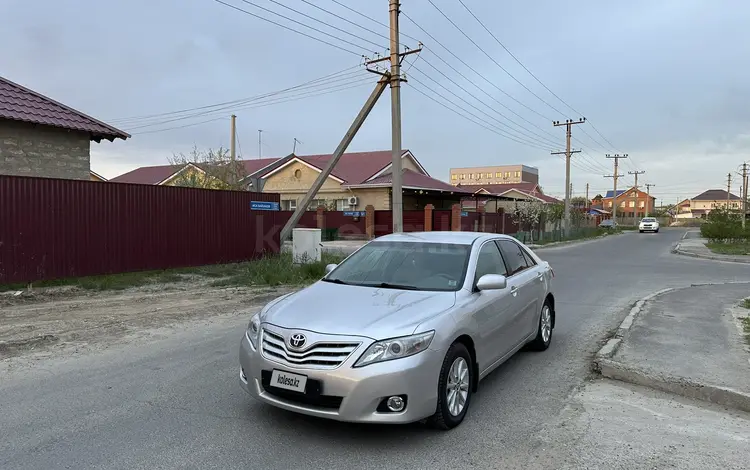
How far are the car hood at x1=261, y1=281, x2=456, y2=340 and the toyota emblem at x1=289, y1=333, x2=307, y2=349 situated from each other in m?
0.07

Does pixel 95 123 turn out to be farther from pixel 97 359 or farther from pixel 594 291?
pixel 594 291

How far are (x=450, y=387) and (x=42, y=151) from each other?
13.2m

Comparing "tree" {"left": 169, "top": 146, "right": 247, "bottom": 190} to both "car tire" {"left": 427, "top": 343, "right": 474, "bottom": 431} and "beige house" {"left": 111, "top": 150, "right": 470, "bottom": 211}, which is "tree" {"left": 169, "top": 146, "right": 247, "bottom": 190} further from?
"car tire" {"left": 427, "top": 343, "right": 474, "bottom": 431}

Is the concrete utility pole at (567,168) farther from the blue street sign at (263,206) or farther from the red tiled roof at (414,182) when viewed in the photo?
the blue street sign at (263,206)

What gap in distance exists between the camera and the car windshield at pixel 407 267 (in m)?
4.73

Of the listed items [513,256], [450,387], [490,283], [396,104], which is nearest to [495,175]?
[396,104]

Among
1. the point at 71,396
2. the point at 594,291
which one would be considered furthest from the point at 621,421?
the point at 594,291

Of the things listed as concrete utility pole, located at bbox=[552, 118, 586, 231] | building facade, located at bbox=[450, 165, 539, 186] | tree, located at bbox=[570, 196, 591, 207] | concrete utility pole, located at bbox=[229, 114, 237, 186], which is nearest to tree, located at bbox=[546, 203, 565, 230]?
concrete utility pole, located at bbox=[552, 118, 586, 231]

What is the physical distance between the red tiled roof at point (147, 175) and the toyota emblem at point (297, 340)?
41383mm

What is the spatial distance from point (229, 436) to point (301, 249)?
35.6 feet

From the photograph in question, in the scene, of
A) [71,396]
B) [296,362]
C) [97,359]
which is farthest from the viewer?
[97,359]

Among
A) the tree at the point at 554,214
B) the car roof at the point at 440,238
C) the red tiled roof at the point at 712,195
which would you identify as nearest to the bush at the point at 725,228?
the tree at the point at 554,214

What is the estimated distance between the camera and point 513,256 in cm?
595

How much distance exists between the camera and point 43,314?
848 cm
